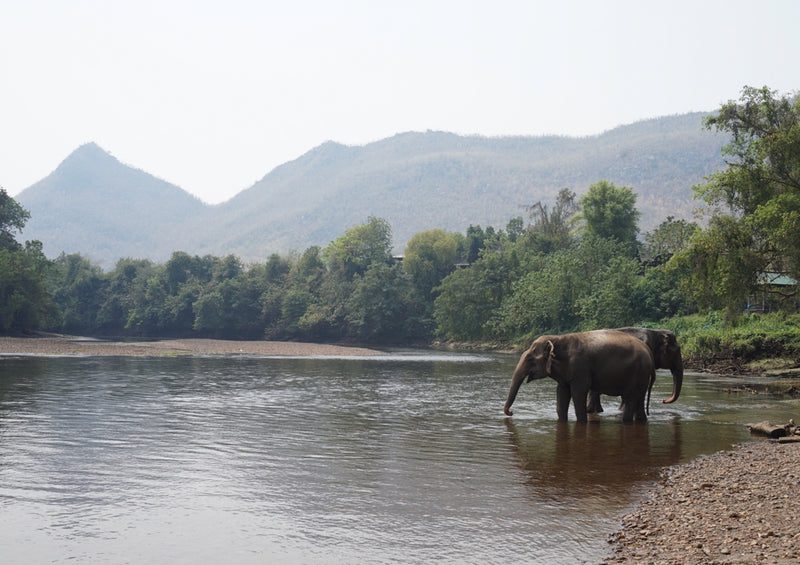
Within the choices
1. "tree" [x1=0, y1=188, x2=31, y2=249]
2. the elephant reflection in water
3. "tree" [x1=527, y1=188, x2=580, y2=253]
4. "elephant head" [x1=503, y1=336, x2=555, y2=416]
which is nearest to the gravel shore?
the elephant reflection in water

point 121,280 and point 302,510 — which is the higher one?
point 121,280

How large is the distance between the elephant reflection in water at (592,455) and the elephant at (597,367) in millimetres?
687

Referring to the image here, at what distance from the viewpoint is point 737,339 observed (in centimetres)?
3891

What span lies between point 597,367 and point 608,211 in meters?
70.3

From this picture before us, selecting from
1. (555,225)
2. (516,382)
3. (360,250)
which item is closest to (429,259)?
(360,250)

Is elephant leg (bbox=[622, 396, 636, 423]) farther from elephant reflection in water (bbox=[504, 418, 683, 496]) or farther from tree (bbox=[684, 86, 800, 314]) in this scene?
tree (bbox=[684, 86, 800, 314])

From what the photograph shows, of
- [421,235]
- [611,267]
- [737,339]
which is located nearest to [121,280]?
[421,235]

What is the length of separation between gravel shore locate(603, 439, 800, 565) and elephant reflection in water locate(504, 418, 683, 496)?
0.78 metres

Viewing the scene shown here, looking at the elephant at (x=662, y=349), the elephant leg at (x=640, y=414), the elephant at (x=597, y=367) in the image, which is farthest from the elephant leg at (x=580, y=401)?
the elephant at (x=662, y=349)

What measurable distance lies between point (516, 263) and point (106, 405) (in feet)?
232

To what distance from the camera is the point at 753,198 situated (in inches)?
1344

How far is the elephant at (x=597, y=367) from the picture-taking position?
758 inches

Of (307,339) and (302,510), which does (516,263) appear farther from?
(302,510)

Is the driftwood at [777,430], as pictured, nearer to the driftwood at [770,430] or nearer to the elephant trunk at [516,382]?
the driftwood at [770,430]
